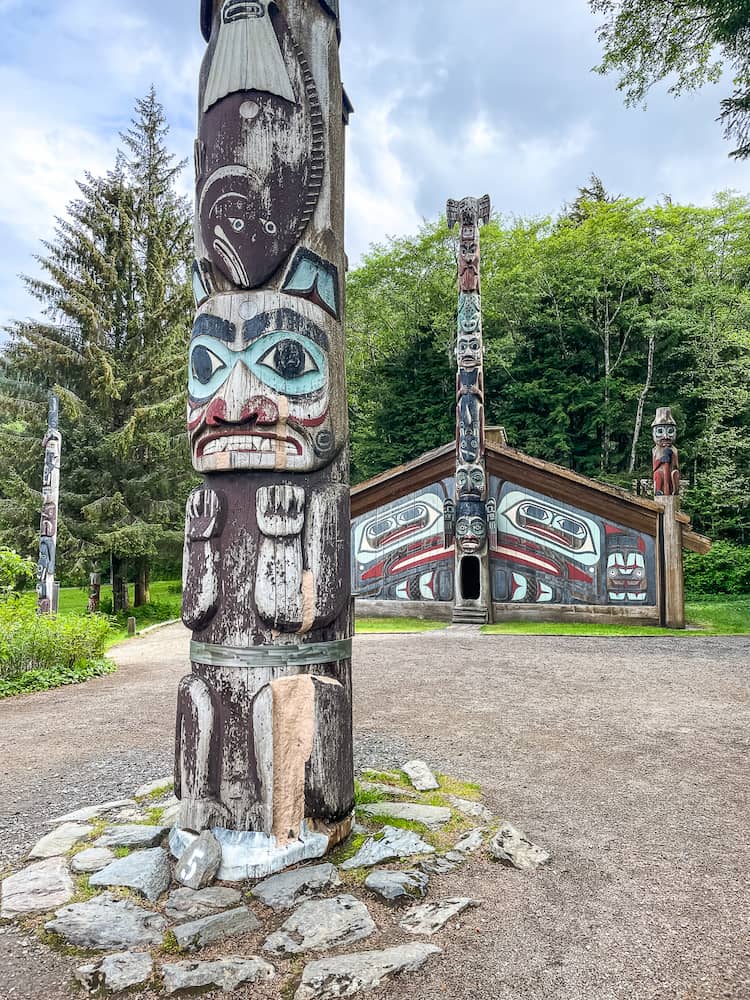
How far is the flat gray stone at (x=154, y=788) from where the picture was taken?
3.67 m

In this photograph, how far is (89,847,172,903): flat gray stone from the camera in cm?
254

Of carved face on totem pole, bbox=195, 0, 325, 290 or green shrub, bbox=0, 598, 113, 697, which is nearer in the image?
carved face on totem pole, bbox=195, 0, 325, 290

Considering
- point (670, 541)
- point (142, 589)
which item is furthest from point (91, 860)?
point (142, 589)

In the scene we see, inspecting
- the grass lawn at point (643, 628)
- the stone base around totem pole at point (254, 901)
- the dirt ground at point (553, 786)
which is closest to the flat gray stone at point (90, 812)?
the stone base around totem pole at point (254, 901)

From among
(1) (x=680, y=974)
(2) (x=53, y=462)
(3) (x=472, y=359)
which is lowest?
(1) (x=680, y=974)

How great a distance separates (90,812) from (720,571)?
18093mm

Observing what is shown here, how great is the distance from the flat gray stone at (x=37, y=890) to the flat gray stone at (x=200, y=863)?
424 millimetres

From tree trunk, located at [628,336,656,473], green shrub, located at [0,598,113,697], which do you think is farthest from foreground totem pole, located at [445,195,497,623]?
tree trunk, located at [628,336,656,473]

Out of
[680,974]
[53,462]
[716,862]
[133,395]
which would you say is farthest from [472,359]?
[680,974]

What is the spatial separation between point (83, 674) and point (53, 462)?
208 inches

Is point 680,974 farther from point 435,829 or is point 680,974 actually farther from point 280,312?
point 280,312

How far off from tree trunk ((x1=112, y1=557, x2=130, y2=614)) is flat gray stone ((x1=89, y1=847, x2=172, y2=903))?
1411 centimetres

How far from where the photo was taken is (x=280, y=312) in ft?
9.29

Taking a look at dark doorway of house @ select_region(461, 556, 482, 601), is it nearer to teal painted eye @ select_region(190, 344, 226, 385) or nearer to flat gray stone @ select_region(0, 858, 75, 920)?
teal painted eye @ select_region(190, 344, 226, 385)
